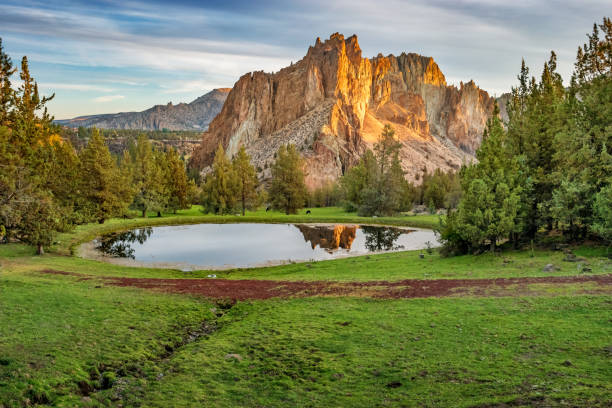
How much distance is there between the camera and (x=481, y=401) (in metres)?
8.98

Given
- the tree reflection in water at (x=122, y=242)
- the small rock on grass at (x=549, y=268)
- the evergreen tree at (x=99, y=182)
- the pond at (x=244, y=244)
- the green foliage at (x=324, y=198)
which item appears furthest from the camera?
the green foliage at (x=324, y=198)

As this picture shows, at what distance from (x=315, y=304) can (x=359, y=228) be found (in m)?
41.9

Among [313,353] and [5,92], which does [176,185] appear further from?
[313,353]

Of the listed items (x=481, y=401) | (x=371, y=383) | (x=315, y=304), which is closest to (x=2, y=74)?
(x=315, y=304)

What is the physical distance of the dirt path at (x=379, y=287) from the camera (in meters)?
17.3

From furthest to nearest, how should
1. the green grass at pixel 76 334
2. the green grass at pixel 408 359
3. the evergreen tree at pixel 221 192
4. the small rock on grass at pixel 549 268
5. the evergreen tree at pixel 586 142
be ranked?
the evergreen tree at pixel 221 192 < the evergreen tree at pixel 586 142 < the small rock on grass at pixel 549 268 < the green grass at pixel 76 334 < the green grass at pixel 408 359

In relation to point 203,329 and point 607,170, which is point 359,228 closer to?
point 607,170

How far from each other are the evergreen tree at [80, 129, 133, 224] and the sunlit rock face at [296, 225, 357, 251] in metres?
24.9

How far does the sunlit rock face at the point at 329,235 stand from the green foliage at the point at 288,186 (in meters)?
17.1

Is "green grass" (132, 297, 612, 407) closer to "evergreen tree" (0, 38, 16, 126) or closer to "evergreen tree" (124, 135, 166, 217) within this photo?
"evergreen tree" (0, 38, 16, 126)

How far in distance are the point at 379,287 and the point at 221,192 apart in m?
56.9

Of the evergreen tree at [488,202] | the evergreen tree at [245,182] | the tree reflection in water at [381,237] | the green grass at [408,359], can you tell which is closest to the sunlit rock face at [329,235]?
the tree reflection in water at [381,237]

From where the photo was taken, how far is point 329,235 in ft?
176

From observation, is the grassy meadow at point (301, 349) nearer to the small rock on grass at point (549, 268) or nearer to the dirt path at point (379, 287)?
the dirt path at point (379, 287)
